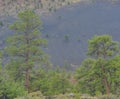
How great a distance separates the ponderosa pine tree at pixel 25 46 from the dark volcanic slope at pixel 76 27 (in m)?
71.9

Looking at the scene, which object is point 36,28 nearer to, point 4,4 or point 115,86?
point 115,86

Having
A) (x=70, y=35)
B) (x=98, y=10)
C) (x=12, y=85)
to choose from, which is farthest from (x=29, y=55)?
(x=98, y=10)

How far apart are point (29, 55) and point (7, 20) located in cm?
11835

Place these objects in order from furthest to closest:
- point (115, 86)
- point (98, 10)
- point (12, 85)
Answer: point (98, 10) → point (115, 86) → point (12, 85)

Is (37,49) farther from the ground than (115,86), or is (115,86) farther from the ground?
(37,49)

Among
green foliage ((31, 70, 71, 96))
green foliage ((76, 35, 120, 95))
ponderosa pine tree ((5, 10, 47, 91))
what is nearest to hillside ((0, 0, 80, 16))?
green foliage ((31, 70, 71, 96))

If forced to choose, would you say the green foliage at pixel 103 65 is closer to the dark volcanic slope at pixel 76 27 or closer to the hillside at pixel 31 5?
the dark volcanic slope at pixel 76 27

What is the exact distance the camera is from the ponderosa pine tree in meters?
47.5

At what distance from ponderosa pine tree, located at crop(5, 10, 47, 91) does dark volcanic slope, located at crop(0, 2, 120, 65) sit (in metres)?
71.9

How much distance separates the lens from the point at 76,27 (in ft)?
535

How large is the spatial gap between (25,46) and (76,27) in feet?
382

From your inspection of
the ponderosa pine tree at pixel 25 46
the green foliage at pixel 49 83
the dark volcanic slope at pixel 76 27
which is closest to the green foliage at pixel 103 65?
the green foliage at pixel 49 83

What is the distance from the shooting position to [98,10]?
17912 centimetres

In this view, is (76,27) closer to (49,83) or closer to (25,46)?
(49,83)
